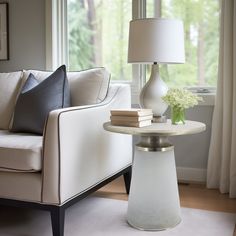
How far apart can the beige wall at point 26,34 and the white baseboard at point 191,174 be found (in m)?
1.45

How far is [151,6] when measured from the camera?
3133 mm

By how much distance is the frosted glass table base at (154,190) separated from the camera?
209 centimetres

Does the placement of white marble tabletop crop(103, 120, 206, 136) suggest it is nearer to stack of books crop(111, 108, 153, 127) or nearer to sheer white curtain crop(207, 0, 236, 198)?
stack of books crop(111, 108, 153, 127)

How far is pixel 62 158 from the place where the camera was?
191 cm

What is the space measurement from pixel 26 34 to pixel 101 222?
189cm

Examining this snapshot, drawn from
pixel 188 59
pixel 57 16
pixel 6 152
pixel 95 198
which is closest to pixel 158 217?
pixel 95 198

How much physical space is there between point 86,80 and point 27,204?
2.96 feet

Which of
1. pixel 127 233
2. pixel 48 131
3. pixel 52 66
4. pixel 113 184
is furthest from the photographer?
pixel 52 66

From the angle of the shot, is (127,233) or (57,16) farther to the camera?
(57,16)

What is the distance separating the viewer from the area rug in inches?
81.9

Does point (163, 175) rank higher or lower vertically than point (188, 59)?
lower

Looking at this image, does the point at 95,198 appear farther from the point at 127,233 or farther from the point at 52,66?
the point at 52,66

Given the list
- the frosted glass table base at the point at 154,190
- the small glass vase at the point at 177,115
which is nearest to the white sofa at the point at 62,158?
the frosted glass table base at the point at 154,190

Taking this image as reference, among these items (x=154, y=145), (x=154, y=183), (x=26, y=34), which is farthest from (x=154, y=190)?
(x=26, y=34)
